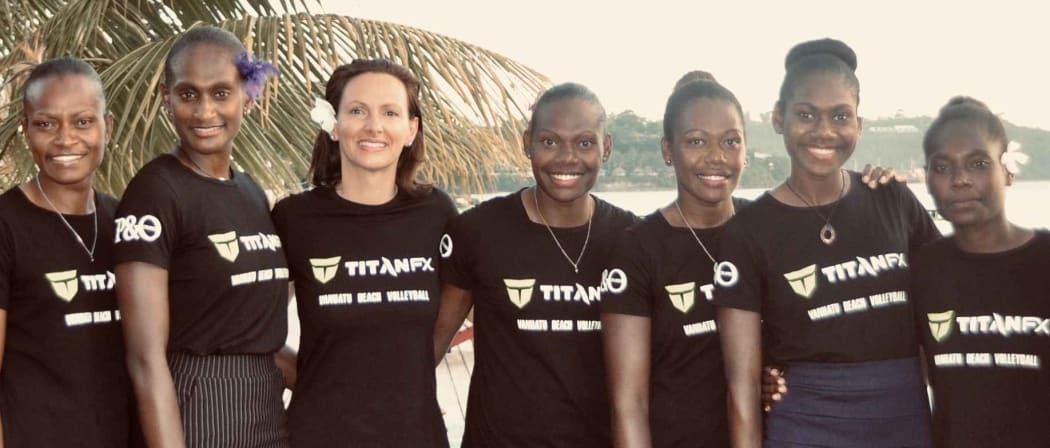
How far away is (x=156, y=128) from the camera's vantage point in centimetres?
407

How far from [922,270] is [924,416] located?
369 mm

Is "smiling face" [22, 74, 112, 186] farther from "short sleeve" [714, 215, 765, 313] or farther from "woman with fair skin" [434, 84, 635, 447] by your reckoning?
"short sleeve" [714, 215, 765, 313]

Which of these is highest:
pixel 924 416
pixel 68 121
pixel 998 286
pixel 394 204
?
pixel 68 121

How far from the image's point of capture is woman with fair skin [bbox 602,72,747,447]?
257 cm

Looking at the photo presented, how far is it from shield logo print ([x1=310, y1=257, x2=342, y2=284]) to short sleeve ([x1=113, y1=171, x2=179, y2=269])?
405 millimetres

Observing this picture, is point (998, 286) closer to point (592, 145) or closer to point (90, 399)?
point (592, 145)

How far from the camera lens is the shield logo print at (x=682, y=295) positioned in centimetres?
261

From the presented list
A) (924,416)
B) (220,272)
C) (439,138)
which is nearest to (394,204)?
(220,272)

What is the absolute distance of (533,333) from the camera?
272 cm

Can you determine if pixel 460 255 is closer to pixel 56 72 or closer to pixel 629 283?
pixel 629 283

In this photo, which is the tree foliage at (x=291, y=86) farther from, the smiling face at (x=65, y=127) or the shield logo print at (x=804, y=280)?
the shield logo print at (x=804, y=280)

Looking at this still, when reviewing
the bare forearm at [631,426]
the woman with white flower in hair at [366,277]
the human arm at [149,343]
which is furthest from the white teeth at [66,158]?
the bare forearm at [631,426]

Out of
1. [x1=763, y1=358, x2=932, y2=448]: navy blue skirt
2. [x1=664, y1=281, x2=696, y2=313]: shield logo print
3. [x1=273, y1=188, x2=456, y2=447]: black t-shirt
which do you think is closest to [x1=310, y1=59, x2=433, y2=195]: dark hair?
[x1=273, y1=188, x2=456, y2=447]: black t-shirt

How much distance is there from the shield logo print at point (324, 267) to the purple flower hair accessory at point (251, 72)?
0.50m
